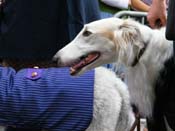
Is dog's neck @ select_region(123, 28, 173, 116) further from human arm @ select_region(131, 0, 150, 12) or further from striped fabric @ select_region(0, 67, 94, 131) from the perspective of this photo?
human arm @ select_region(131, 0, 150, 12)

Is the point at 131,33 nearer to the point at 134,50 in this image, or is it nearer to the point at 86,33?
the point at 134,50

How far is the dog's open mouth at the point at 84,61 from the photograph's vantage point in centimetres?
210

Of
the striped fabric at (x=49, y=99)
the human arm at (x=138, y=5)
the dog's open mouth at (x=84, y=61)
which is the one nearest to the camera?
the dog's open mouth at (x=84, y=61)

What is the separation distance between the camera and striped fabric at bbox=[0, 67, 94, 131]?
2631mm

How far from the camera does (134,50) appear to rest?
193cm

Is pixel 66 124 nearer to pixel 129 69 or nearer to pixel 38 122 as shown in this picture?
pixel 38 122

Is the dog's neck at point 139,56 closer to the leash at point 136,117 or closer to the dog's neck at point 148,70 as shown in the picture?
the dog's neck at point 148,70

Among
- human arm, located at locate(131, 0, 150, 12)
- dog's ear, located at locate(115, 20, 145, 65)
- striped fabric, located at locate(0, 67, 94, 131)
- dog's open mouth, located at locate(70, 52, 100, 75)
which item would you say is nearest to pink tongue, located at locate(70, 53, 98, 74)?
dog's open mouth, located at locate(70, 52, 100, 75)

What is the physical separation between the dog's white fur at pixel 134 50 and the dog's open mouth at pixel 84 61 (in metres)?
0.01

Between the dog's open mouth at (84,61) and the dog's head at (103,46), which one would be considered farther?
the dog's open mouth at (84,61)

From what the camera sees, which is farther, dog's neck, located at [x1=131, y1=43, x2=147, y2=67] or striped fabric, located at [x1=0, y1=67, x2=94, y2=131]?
striped fabric, located at [x1=0, y1=67, x2=94, y2=131]

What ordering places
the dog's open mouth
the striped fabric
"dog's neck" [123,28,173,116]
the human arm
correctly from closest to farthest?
"dog's neck" [123,28,173,116] < the dog's open mouth < the striped fabric < the human arm

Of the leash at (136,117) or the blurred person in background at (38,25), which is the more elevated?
the blurred person in background at (38,25)

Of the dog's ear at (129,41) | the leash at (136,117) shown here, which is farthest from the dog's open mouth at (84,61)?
the leash at (136,117)
